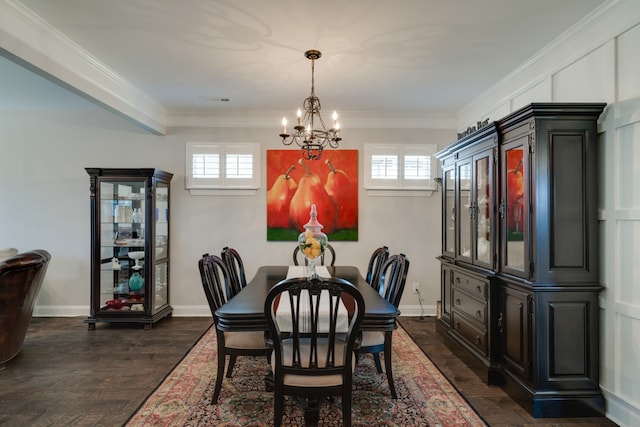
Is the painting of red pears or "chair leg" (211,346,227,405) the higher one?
the painting of red pears

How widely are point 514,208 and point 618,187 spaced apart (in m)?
0.59

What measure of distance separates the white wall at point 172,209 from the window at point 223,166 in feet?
0.35

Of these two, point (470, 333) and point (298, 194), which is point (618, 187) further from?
point (298, 194)

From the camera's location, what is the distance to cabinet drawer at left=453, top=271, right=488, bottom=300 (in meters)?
2.89

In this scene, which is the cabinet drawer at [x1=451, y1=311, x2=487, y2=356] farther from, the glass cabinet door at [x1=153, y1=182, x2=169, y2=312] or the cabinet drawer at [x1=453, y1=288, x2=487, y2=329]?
the glass cabinet door at [x1=153, y1=182, x2=169, y2=312]

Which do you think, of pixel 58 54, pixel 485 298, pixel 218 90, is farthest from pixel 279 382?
pixel 218 90

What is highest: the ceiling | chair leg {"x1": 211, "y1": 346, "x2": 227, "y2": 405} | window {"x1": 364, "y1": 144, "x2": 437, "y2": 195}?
the ceiling

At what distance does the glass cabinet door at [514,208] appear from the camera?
2.48m

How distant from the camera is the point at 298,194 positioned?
4645 millimetres

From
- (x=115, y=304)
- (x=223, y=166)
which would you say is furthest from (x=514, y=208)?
(x=115, y=304)

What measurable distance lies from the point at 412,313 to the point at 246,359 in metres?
2.39

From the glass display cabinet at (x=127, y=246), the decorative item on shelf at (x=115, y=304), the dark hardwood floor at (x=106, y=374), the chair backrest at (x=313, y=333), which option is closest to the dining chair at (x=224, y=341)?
the chair backrest at (x=313, y=333)

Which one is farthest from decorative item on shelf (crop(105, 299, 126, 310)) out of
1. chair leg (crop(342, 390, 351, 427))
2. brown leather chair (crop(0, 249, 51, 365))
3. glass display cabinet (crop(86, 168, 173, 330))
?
chair leg (crop(342, 390, 351, 427))

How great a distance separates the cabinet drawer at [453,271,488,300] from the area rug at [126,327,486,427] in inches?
29.4
